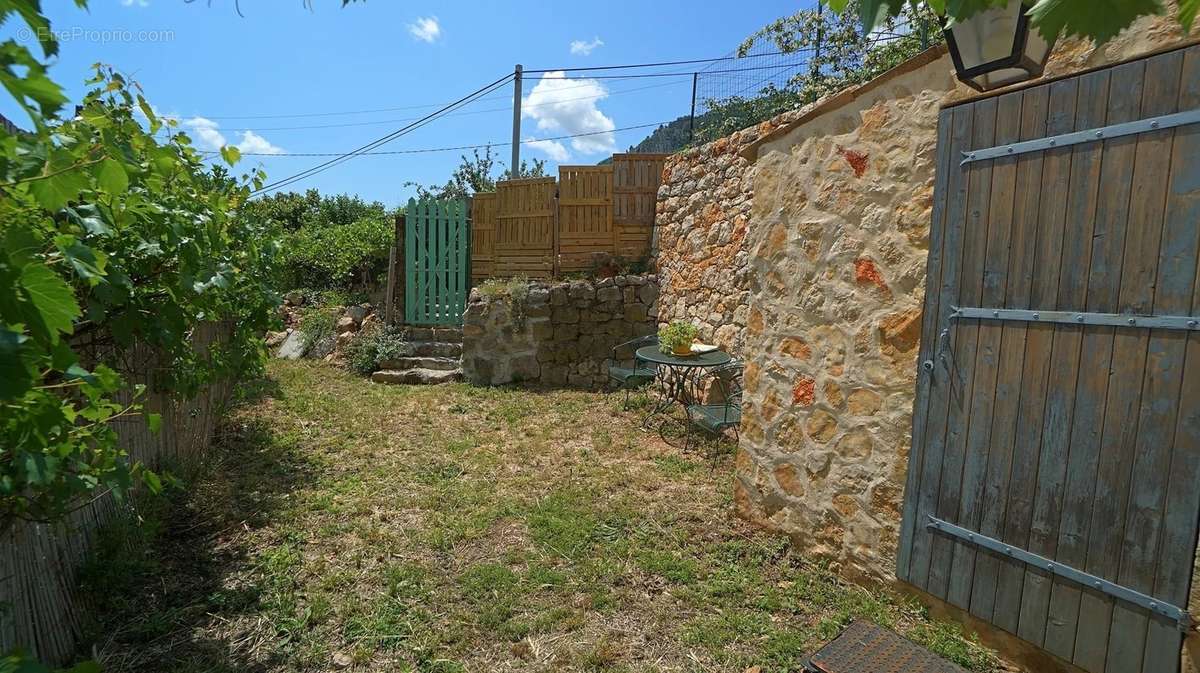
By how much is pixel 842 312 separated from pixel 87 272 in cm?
272

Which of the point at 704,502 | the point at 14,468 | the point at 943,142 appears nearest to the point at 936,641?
the point at 704,502

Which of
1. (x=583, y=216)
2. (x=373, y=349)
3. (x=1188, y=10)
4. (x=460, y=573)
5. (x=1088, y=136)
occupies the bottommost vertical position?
(x=460, y=573)

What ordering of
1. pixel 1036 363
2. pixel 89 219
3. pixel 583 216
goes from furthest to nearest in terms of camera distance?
pixel 583 216 → pixel 1036 363 → pixel 89 219

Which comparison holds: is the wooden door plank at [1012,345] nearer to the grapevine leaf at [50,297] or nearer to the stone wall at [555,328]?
the grapevine leaf at [50,297]

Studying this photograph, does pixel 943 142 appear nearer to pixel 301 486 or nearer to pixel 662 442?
pixel 662 442

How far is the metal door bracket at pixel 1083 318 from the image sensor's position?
1697 millimetres

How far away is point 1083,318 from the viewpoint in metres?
1.90

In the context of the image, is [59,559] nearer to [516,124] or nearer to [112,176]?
[112,176]

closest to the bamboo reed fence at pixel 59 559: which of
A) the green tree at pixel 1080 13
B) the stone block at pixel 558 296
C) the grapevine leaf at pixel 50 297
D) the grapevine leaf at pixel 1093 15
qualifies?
the grapevine leaf at pixel 50 297

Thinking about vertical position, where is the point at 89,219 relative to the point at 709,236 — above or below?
below

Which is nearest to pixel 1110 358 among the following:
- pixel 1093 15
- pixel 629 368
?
pixel 1093 15

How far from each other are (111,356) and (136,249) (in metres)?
0.69

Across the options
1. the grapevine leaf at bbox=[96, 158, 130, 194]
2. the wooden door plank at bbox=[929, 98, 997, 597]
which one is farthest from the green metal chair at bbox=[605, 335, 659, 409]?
the grapevine leaf at bbox=[96, 158, 130, 194]

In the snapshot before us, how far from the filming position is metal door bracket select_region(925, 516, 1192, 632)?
1.72 metres
